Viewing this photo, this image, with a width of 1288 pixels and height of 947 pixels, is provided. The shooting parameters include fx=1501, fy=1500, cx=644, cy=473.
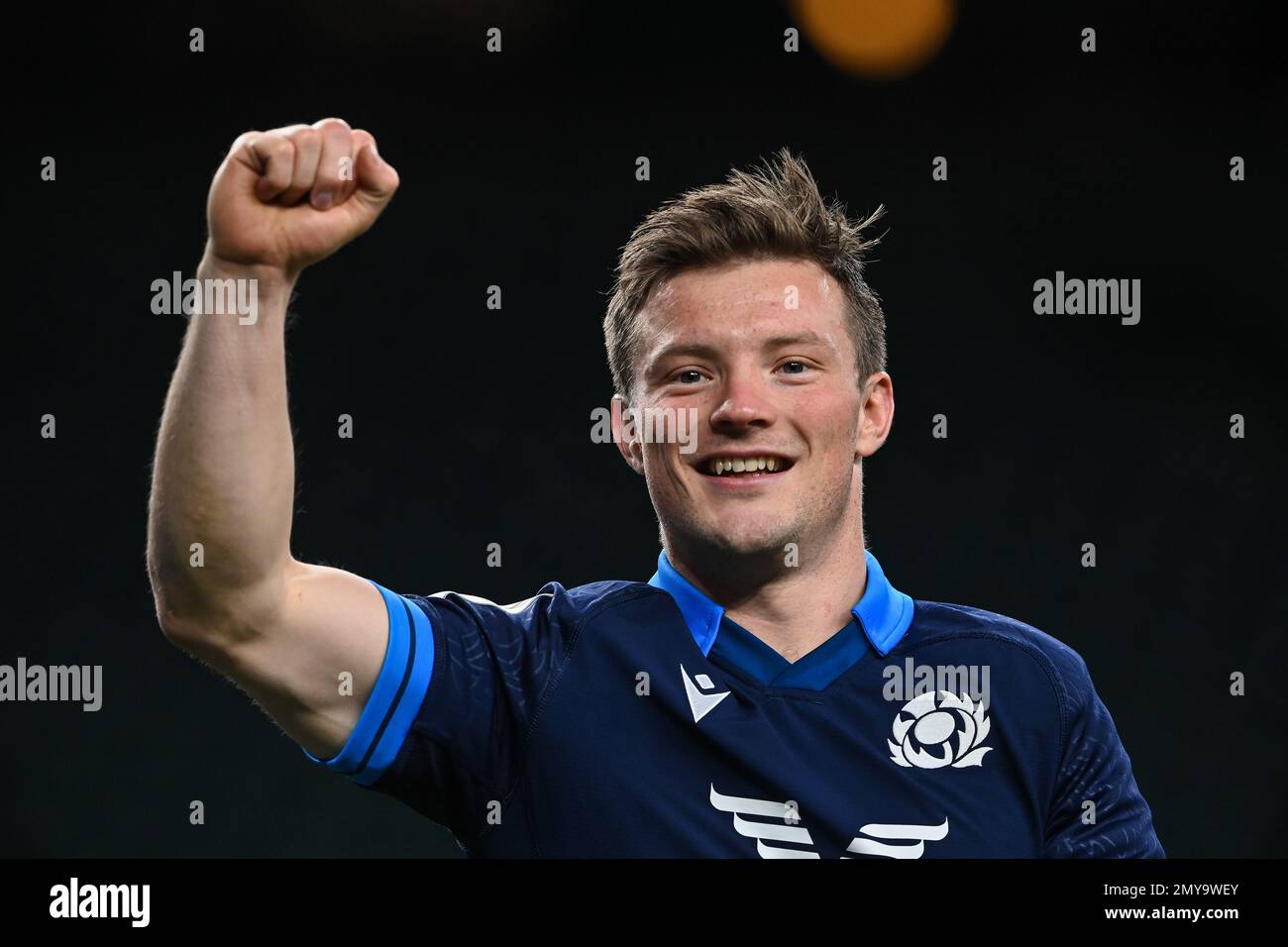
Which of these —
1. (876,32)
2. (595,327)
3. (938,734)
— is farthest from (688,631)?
(876,32)

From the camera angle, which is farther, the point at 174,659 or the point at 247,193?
the point at 174,659

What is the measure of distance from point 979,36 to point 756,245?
2.58 metres

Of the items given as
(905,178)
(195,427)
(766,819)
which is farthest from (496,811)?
(905,178)

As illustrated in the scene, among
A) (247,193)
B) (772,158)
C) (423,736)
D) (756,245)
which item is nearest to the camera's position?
(247,193)

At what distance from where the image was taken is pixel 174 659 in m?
4.04

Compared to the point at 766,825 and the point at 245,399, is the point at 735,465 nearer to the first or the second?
the point at 766,825

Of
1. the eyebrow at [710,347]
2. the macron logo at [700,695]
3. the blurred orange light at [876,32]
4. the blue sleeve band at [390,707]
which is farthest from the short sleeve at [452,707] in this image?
the blurred orange light at [876,32]

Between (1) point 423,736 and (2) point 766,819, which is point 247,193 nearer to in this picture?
(1) point 423,736

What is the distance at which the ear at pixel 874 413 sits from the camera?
1935 millimetres

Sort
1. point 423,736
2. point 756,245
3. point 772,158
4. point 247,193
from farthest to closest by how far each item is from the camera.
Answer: point 772,158, point 756,245, point 423,736, point 247,193

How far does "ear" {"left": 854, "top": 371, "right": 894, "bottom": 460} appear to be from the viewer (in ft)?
6.35

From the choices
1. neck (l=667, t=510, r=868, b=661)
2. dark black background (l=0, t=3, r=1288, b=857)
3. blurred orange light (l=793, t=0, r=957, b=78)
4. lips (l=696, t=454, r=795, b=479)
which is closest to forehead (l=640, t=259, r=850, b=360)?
lips (l=696, t=454, r=795, b=479)

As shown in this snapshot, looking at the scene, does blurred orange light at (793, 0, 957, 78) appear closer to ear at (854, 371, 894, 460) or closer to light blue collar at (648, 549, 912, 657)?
ear at (854, 371, 894, 460)

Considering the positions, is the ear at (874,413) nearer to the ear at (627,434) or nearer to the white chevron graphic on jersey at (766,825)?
the ear at (627,434)
